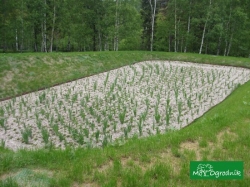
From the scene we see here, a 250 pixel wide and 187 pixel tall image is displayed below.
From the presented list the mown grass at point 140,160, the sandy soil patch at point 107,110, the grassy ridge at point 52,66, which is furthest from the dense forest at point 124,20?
the mown grass at point 140,160

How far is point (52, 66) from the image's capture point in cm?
1912

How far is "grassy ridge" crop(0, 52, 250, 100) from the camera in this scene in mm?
15902

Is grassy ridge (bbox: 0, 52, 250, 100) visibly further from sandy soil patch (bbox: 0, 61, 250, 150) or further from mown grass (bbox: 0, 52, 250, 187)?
mown grass (bbox: 0, 52, 250, 187)

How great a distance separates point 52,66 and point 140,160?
632 inches

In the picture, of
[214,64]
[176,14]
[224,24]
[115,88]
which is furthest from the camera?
[176,14]

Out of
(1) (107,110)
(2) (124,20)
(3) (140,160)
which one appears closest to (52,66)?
(1) (107,110)

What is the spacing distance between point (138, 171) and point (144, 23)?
42038 mm

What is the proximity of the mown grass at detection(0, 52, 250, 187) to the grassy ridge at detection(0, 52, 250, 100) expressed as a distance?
11.3 metres

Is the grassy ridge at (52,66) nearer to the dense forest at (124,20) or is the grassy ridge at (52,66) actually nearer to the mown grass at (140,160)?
the dense forest at (124,20)

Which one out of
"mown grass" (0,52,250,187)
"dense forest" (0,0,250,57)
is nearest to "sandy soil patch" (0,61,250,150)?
"mown grass" (0,52,250,187)

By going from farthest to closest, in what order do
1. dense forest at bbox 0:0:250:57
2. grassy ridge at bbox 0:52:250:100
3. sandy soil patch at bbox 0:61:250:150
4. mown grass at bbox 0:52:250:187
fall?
dense forest at bbox 0:0:250:57
grassy ridge at bbox 0:52:250:100
sandy soil patch at bbox 0:61:250:150
mown grass at bbox 0:52:250:187

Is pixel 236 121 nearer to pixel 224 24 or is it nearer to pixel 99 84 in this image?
pixel 99 84

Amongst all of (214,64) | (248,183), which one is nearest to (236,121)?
(248,183)

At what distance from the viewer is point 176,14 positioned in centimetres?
3650
